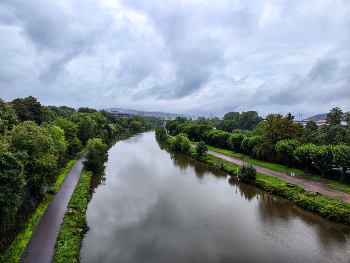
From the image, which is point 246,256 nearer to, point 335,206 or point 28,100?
point 335,206

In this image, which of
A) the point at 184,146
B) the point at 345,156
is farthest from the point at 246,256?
the point at 184,146

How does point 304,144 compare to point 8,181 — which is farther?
point 304,144

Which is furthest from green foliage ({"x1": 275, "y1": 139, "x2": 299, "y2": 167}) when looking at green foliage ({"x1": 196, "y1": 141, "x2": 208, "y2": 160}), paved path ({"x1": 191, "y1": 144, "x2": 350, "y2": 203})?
green foliage ({"x1": 196, "y1": 141, "x2": 208, "y2": 160})

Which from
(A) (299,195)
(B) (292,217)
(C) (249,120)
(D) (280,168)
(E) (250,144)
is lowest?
(B) (292,217)

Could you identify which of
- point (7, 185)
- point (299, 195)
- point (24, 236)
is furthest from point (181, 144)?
point (7, 185)

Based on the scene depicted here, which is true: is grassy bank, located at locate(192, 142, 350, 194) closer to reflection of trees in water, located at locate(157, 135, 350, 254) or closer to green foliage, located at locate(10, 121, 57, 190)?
reflection of trees in water, located at locate(157, 135, 350, 254)

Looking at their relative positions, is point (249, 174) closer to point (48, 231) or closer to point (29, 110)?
point (48, 231)
